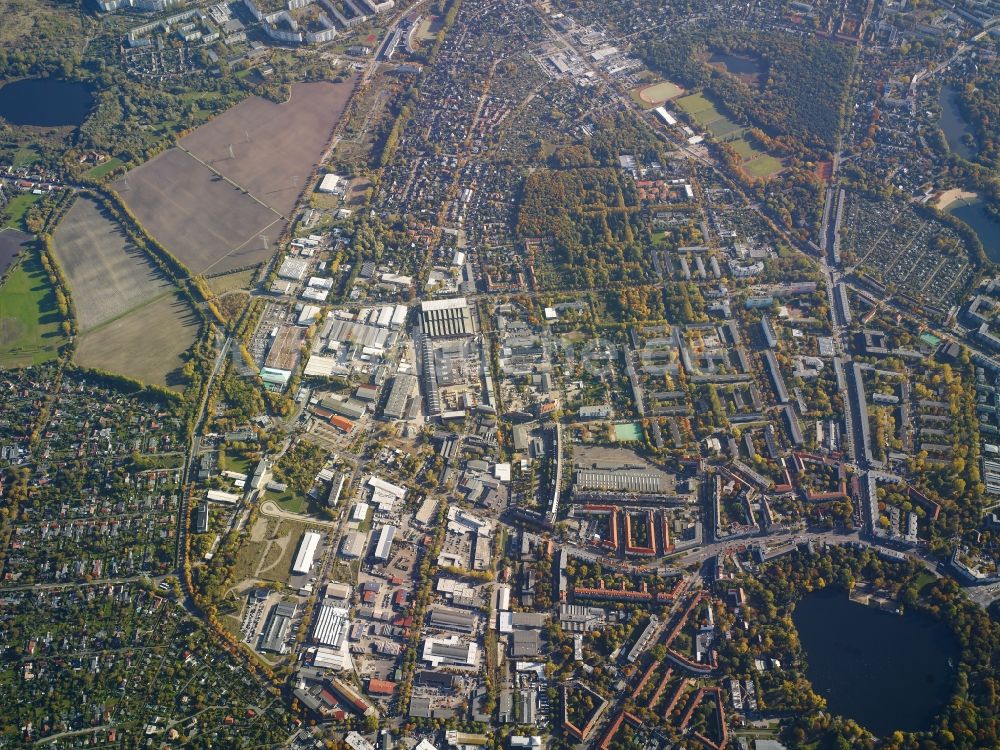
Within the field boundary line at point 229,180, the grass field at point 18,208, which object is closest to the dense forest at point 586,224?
the field boundary line at point 229,180

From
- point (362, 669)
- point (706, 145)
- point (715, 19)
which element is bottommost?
point (362, 669)

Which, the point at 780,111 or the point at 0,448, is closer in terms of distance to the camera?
the point at 0,448

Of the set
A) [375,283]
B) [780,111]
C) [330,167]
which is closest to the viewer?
[375,283]

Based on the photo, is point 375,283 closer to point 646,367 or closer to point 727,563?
point 646,367

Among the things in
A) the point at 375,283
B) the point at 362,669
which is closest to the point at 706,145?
the point at 375,283

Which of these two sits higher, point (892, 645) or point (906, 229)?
point (906, 229)

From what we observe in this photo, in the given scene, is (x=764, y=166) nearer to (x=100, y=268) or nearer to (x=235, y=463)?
(x=235, y=463)

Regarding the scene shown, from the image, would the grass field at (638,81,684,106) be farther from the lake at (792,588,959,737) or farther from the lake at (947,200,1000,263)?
the lake at (792,588,959,737)
